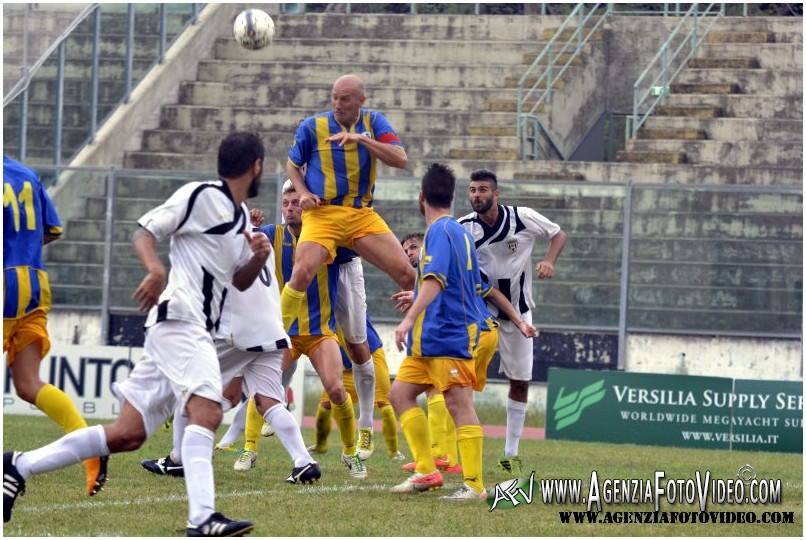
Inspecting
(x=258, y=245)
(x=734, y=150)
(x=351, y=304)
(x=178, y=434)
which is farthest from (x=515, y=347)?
(x=734, y=150)

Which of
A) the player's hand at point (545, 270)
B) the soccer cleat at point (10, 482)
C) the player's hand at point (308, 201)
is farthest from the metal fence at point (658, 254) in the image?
the soccer cleat at point (10, 482)

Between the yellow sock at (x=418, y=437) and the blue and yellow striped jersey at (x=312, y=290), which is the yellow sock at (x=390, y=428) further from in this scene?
the yellow sock at (x=418, y=437)

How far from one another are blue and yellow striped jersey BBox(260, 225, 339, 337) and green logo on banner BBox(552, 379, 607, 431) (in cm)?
625

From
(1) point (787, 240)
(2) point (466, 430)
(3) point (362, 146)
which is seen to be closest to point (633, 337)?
(1) point (787, 240)

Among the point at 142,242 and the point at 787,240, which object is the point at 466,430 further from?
the point at 787,240

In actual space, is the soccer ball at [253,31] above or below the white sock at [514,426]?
above

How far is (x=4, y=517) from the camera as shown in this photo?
25.8ft

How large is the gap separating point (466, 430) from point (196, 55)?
18.0m

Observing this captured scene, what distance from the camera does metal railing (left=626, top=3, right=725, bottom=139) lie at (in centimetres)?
2397

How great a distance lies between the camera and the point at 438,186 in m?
9.55

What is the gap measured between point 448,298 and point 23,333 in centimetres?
250

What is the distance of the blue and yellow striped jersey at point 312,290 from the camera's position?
11.4 meters

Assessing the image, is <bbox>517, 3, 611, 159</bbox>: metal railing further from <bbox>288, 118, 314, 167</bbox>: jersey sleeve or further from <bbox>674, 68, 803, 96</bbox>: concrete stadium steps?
<bbox>288, 118, 314, 167</bbox>: jersey sleeve

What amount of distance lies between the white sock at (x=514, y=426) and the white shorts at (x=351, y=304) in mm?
1329
